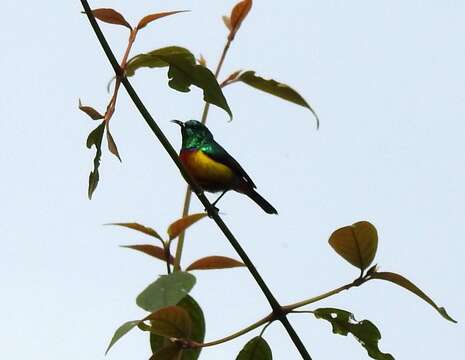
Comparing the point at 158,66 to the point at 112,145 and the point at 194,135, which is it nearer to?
the point at 112,145

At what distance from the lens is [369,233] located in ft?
6.54

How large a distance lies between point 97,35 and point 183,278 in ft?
1.61

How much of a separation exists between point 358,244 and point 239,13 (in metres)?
0.93

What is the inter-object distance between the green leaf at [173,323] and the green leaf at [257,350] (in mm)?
240

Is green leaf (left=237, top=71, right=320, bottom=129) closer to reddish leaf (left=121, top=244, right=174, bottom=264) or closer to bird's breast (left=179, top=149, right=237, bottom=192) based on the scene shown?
reddish leaf (left=121, top=244, right=174, bottom=264)

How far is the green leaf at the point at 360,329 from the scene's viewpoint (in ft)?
6.77

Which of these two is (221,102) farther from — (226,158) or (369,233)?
(226,158)

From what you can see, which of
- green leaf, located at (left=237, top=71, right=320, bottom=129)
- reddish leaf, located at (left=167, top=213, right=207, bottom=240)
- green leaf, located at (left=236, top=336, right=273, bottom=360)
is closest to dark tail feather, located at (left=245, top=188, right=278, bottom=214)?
green leaf, located at (left=237, top=71, right=320, bottom=129)

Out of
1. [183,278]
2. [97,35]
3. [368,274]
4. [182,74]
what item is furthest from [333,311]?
[97,35]

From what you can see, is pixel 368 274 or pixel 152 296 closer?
pixel 152 296

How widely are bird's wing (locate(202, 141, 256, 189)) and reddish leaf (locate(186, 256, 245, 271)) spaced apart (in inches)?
95.6

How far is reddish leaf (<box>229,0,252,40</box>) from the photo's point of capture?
257 cm

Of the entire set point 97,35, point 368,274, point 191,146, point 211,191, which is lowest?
point 368,274

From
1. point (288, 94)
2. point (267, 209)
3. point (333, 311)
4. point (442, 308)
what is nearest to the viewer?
point (442, 308)
